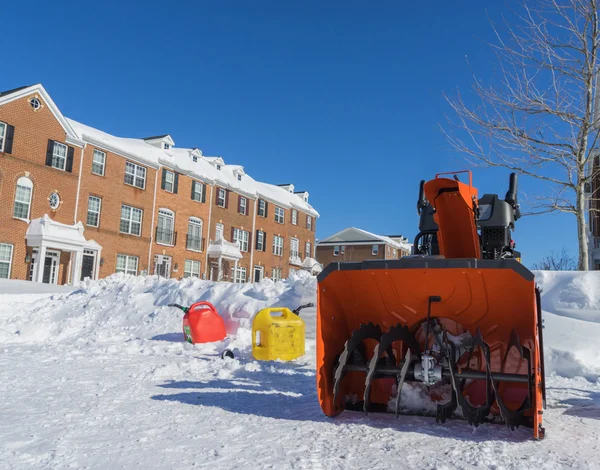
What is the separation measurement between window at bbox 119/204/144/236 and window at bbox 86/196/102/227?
63.3 inches

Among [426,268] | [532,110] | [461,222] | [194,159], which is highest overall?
[194,159]

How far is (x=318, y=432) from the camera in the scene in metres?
4.33

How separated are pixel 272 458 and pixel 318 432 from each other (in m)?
0.79

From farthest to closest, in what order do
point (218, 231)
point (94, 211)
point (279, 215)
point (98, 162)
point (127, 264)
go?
1. point (279, 215)
2. point (218, 231)
3. point (127, 264)
4. point (98, 162)
5. point (94, 211)

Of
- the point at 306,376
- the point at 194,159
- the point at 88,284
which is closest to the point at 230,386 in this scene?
the point at 306,376

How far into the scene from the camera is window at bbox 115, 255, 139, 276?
30141mm

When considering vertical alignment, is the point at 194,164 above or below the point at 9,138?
above

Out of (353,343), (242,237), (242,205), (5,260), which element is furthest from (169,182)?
(353,343)

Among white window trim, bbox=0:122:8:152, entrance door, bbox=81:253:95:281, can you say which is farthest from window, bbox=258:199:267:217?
white window trim, bbox=0:122:8:152

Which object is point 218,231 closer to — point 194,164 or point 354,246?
point 194,164

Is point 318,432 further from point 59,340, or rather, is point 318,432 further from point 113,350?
point 59,340

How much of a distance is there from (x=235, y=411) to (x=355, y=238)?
2330 inches

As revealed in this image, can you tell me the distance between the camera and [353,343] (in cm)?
483

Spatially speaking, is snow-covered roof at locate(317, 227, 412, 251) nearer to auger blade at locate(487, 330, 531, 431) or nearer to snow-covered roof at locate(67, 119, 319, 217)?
snow-covered roof at locate(67, 119, 319, 217)
